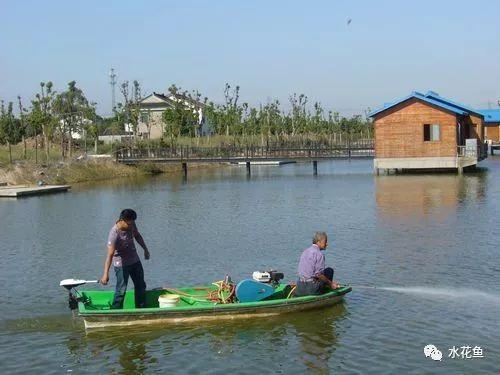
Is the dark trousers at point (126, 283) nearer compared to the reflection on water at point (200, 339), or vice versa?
the reflection on water at point (200, 339)

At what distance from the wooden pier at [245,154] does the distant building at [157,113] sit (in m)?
22.3

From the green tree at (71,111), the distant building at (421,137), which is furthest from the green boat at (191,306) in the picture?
the green tree at (71,111)

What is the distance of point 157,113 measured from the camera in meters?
95.9

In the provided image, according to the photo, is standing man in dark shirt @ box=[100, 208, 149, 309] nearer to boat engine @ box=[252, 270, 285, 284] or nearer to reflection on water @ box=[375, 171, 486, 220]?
boat engine @ box=[252, 270, 285, 284]

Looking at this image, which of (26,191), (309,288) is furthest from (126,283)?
(26,191)

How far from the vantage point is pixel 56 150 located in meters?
72.2

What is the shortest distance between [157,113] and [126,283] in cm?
8512

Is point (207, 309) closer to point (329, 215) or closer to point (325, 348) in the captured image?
point (325, 348)

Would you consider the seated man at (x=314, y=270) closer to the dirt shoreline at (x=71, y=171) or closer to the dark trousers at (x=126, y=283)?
the dark trousers at (x=126, y=283)

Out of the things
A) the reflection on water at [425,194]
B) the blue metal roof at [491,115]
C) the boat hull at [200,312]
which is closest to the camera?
the boat hull at [200,312]

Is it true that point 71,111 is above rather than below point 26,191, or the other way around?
above

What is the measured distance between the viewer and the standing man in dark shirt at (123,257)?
11933 mm

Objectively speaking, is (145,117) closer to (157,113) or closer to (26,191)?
(157,113)

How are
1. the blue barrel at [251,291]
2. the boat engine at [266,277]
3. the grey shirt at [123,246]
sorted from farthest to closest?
the boat engine at [266,277]
the blue barrel at [251,291]
the grey shirt at [123,246]
